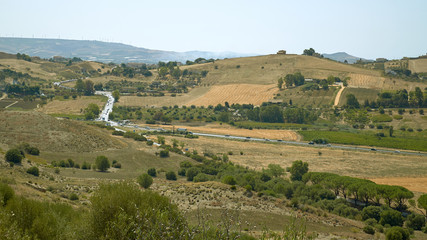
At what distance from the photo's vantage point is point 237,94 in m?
149

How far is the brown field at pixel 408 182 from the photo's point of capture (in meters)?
58.7

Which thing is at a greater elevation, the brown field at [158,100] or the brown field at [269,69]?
the brown field at [269,69]

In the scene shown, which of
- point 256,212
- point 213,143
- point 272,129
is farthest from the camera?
point 272,129

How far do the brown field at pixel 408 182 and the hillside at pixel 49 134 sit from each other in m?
48.9

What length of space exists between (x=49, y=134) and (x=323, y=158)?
54.0 m

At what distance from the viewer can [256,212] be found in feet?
121

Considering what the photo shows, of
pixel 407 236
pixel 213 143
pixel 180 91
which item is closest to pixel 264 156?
pixel 213 143

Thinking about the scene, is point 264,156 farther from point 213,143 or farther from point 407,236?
point 407,236

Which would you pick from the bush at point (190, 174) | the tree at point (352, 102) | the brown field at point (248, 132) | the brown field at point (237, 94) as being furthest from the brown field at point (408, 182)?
the brown field at point (237, 94)

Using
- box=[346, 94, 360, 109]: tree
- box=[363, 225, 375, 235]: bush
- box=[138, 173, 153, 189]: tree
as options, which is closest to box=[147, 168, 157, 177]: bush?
box=[138, 173, 153, 189]: tree

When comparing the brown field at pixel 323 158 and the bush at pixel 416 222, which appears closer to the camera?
the bush at pixel 416 222

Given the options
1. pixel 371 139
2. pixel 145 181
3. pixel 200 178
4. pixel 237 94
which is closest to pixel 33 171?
pixel 145 181

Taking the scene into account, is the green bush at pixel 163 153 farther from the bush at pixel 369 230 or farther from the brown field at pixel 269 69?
the brown field at pixel 269 69

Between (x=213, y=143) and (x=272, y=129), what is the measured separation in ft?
89.6
